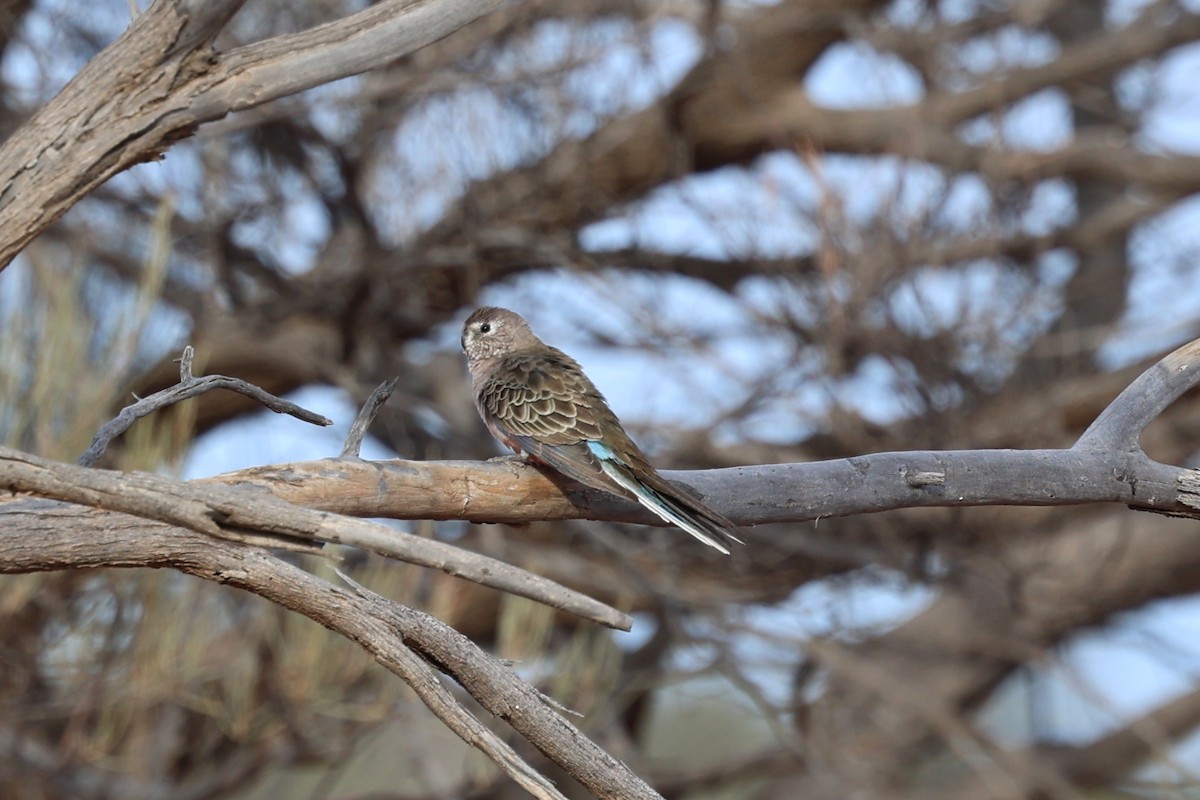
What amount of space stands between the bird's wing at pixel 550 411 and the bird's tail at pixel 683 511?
11cm

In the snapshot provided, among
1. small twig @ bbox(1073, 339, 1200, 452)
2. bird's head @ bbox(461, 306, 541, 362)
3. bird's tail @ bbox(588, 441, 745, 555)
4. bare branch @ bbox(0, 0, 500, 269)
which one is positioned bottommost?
bird's tail @ bbox(588, 441, 745, 555)

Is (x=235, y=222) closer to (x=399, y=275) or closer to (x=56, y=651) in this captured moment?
(x=399, y=275)

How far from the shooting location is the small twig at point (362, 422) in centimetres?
274

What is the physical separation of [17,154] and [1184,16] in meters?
7.35

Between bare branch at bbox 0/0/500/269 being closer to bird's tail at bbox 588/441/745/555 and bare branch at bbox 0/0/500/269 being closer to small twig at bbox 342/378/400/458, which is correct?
small twig at bbox 342/378/400/458

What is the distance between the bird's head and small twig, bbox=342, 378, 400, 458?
2.04m

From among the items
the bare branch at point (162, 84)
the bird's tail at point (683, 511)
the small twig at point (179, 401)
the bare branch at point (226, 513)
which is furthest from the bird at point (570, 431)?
the bare branch at point (162, 84)

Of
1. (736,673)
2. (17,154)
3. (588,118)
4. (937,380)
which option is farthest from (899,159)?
(17,154)

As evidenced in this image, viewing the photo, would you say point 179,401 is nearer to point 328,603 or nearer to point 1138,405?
point 328,603

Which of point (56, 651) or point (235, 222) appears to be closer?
point (56, 651)

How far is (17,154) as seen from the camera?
8.64 ft

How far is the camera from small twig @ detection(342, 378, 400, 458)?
2.74 meters

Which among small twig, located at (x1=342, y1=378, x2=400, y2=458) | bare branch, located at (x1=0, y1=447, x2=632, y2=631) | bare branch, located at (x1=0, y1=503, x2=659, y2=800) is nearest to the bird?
small twig, located at (x1=342, y1=378, x2=400, y2=458)

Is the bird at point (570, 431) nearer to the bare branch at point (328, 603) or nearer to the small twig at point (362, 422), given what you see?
the small twig at point (362, 422)
